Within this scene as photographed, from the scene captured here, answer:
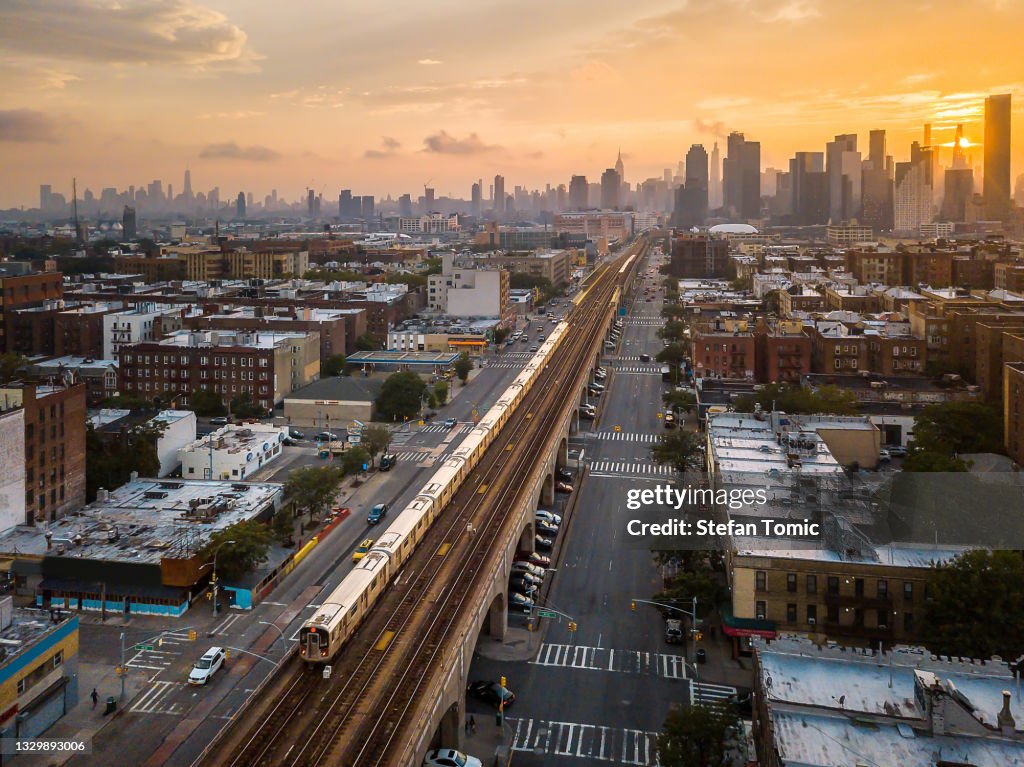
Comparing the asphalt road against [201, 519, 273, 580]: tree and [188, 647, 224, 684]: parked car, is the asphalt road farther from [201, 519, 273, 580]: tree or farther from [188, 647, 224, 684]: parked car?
[201, 519, 273, 580]: tree

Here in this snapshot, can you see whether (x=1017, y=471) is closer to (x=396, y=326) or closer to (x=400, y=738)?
(x=400, y=738)

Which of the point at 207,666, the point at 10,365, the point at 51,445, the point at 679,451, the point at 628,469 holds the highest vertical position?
the point at 10,365

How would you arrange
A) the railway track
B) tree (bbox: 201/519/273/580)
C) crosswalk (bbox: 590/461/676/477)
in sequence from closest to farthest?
1. the railway track
2. tree (bbox: 201/519/273/580)
3. crosswalk (bbox: 590/461/676/477)

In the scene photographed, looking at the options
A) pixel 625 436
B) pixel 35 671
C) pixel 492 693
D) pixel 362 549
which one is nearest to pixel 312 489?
pixel 362 549

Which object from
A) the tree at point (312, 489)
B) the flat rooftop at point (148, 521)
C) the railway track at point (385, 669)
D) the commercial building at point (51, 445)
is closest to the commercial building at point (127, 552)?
the flat rooftop at point (148, 521)

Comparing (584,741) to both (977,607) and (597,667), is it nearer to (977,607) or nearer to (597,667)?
(597,667)

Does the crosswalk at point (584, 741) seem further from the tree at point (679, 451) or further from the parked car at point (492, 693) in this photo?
the tree at point (679, 451)

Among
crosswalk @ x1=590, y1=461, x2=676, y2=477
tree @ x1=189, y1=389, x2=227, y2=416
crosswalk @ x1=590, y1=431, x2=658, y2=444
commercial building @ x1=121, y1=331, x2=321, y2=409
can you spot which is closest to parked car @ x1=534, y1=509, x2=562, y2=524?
crosswalk @ x1=590, y1=461, x2=676, y2=477
